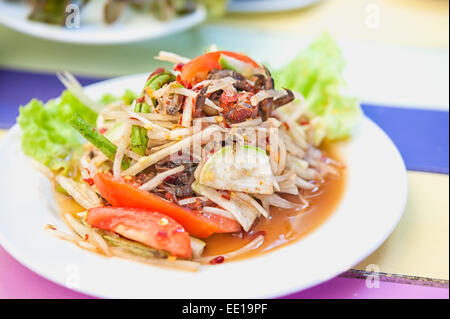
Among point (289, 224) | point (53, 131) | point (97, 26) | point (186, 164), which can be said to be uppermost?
point (97, 26)

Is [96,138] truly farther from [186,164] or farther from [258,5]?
[258,5]

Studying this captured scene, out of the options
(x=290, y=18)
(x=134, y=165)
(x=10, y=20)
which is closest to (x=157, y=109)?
(x=134, y=165)

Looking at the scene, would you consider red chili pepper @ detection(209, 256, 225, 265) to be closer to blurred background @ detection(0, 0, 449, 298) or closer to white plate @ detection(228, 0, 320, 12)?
blurred background @ detection(0, 0, 449, 298)

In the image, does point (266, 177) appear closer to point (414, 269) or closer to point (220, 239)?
point (220, 239)

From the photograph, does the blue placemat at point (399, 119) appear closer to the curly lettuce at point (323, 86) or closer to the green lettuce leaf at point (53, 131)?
the curly lettuce at point (323, 86)

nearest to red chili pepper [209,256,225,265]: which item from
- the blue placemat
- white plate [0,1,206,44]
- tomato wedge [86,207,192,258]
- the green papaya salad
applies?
the green papaya salad

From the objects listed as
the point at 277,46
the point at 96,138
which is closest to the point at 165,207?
the point at 96,138
